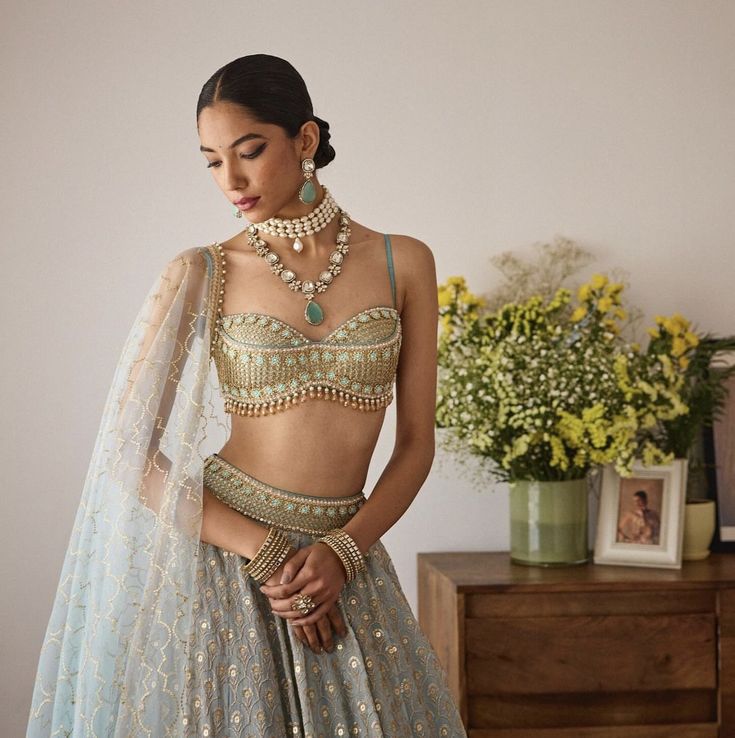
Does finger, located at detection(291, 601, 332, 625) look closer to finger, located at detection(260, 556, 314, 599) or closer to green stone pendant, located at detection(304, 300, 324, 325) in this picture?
finger, located at detection(260, 556, 314, 599)

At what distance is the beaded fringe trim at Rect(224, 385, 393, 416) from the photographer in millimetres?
1492

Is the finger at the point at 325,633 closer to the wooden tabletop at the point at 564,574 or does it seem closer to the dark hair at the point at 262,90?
the dark hair at the point at 262,90

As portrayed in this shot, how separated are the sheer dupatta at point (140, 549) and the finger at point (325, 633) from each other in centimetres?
18

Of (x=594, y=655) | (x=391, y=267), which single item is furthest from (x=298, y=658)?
(x=594, y=655)

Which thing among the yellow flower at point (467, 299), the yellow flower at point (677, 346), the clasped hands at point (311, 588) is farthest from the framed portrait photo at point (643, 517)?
the clasped hands at point (311, 588)

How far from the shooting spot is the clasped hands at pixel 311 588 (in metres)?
1.38

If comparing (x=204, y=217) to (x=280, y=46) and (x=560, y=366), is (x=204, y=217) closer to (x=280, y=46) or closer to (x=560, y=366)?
(x=280, y=46)

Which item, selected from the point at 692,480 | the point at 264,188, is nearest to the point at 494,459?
the point at 692,480

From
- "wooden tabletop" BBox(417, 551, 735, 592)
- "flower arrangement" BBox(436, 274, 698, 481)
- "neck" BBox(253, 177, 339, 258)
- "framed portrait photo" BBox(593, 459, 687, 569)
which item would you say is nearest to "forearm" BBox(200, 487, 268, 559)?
"neck" BBox(253, 177, 339, 258)

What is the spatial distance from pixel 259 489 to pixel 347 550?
6.7 inches

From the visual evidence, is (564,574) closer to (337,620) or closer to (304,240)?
(337,620)

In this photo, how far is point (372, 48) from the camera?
8.89ft

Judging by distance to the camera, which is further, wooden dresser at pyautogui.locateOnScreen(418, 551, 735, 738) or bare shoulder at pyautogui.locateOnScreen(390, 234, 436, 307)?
wooden dresser at pyautogui.locateOnScreen(418, 551, 735, 738)

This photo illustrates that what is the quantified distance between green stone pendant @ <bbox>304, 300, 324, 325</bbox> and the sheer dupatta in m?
0.14
